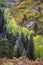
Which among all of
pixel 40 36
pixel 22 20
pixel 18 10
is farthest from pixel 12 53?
pixel 18 10

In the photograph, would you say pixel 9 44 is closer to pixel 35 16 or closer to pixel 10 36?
pixel 10 36

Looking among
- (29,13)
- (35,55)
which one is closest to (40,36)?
(35,55)

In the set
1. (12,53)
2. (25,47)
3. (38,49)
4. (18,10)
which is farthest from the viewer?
(18,10)

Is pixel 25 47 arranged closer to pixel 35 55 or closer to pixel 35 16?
pixel 35 55

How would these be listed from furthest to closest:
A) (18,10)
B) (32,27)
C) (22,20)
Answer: (18,10) → (22,20) → (32,27)

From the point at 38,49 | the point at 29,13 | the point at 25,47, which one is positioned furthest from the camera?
the point at 29,13

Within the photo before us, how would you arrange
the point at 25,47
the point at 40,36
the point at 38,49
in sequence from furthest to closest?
the point at 40,36
the point at 38,49
the point at 25,47

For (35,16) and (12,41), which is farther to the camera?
(35,16)

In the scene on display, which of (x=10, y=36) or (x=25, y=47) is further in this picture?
(x=10, y=36)
